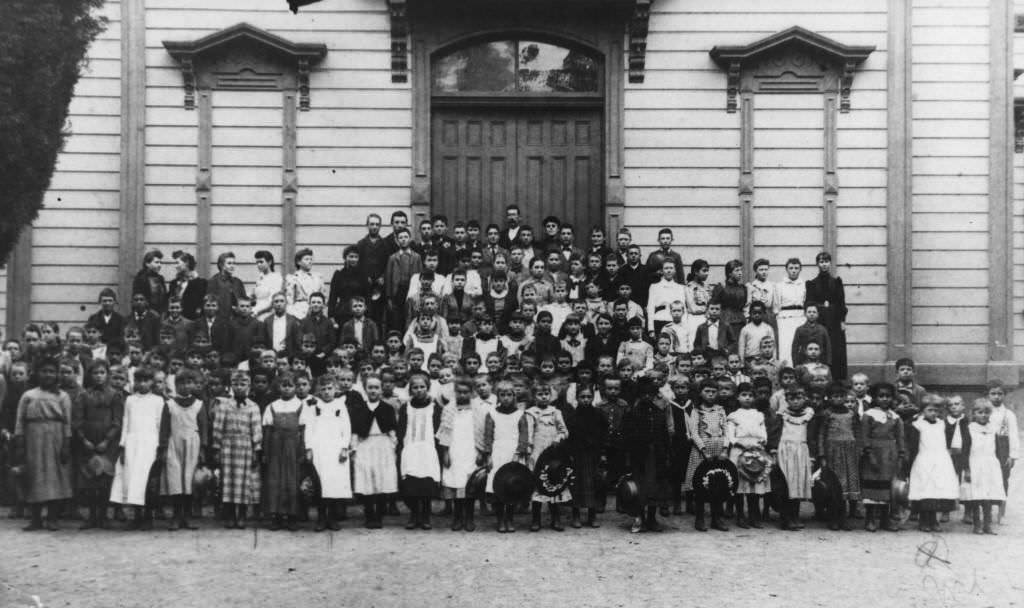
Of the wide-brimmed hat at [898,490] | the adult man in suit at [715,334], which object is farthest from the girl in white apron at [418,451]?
the wide-brimmed hat at [898,490]

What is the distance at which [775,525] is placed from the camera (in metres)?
9.45

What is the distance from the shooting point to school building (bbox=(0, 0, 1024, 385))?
1330cm

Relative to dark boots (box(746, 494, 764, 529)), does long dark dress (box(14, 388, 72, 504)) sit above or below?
above

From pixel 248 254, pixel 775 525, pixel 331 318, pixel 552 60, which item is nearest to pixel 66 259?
pixel 248 254

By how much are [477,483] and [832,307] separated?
→ 5.10m

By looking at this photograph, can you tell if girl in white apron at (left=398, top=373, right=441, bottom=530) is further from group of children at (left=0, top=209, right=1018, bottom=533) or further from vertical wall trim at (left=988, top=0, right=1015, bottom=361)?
vertical wall trim at (left=988, top=0, right=1015, bottom=361)

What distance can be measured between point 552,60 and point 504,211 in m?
1.97

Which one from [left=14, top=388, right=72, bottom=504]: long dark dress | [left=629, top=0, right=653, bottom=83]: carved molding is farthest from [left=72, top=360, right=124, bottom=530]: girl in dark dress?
[left=629, top=0, right=653, bottom=83]: carved molding

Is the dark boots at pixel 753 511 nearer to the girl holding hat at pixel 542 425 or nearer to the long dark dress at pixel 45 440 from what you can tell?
the girl holding hat at pixel 542 425

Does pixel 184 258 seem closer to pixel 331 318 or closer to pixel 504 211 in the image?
pixel 331 318

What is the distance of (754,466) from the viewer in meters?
9.33

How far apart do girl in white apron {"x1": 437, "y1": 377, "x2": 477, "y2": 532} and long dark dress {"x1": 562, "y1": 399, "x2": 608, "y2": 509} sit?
839mm

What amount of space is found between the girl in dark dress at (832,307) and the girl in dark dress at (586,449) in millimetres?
3848

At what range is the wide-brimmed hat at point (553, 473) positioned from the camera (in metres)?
9.12
